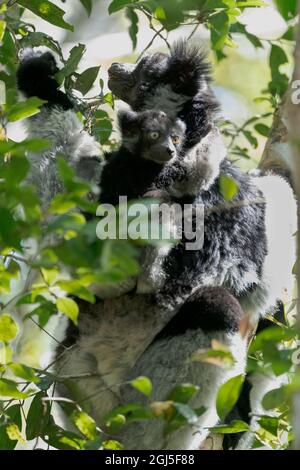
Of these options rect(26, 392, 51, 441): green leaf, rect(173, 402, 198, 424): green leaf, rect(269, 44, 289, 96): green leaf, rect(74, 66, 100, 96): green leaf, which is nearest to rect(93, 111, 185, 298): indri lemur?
rect(74, 66, 100, 96): green leaf

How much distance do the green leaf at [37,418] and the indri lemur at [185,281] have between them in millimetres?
488

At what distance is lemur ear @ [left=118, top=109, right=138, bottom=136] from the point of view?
4.57 metres

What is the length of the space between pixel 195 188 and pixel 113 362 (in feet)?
3.74

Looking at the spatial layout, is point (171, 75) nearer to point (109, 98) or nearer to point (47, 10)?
point (109, 98)

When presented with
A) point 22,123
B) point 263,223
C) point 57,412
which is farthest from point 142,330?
point 22,123

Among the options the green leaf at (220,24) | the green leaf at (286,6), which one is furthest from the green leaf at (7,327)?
the green leaf at (220,24)

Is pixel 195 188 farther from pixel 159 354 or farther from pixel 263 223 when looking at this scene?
pixel 159 354

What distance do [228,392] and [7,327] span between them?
39.7 inches

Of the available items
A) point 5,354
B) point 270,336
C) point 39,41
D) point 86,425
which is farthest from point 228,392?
point 39,41

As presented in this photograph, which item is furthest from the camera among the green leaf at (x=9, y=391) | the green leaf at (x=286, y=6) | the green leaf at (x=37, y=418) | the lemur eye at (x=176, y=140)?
the lemur eye at (x=176, y=140)

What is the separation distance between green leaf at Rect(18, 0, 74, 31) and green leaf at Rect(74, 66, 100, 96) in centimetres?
29

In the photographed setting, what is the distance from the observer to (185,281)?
475 cm

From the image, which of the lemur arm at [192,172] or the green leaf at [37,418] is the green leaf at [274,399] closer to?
the green leaf at [37,418]

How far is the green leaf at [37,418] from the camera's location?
3.91m
